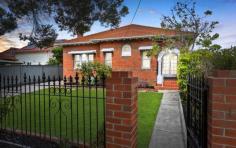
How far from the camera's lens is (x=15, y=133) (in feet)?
17.7

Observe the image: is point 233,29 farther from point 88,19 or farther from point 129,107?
point 129,107

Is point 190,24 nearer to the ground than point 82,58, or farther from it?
farther from it

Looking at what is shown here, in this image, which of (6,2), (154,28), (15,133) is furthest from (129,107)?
(154,28)

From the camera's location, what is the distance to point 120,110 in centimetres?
327

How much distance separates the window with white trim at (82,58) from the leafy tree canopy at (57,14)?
14.4 meters

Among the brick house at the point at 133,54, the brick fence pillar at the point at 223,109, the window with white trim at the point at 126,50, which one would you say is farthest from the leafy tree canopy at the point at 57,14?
the window with white trim at the point at 126,50

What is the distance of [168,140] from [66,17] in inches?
190

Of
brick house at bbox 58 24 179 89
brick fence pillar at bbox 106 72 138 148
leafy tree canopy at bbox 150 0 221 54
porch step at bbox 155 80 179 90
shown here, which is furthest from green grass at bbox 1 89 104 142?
brick house at bbox 58 24 179 89

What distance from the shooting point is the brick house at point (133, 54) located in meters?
18.0

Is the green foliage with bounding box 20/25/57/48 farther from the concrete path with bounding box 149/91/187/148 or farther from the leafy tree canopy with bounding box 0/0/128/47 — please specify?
the concrete path with bounding box 149/91/187/148

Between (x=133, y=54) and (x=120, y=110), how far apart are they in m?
16.4

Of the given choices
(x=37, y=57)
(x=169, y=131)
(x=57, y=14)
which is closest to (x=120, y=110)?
(x=169, y=131)

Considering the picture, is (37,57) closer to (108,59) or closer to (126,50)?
(108,59)

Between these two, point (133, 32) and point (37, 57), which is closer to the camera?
point (133, 32)
